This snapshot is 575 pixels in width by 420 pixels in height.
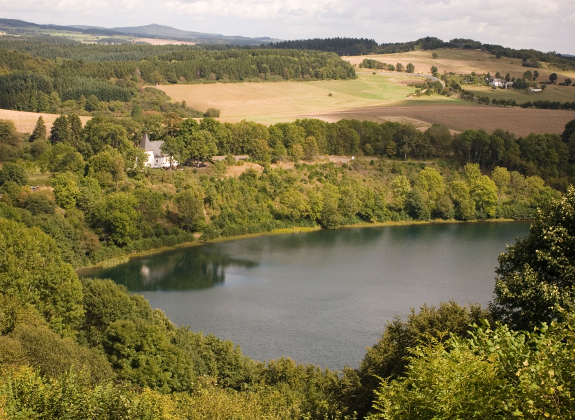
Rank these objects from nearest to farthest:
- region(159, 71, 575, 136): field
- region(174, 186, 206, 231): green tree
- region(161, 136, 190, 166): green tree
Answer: region(174, 186, 206, 231): green tree
region(161, 136, 190, 166): green tree
region(159, 71, 575, 136): field

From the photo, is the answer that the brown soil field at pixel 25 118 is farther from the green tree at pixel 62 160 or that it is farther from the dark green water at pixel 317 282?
the dark green water at pixel 317 282

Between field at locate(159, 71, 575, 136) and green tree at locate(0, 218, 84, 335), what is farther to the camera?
field at locate(159, 71, 575, 136)

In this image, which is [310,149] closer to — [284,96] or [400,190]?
[400,190]

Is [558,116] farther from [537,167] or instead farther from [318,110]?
[318,110]

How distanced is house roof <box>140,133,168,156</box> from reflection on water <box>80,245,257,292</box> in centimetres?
1158

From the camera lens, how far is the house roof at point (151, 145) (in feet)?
148

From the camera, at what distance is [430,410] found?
879 centimetres

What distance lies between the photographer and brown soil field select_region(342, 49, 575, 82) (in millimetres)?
82125

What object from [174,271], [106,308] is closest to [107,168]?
[174,271]

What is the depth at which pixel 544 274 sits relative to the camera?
14.5 metres

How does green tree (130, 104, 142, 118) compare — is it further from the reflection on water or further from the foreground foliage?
the foreground foliage

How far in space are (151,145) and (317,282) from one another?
68.2 feet

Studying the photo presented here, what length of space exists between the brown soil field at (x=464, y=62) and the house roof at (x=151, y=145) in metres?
51.2

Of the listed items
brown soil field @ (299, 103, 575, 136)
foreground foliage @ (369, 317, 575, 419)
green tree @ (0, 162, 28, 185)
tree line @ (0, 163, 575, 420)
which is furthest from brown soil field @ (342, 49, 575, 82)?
foreground foliage @ (369, 317, 575, 419)
